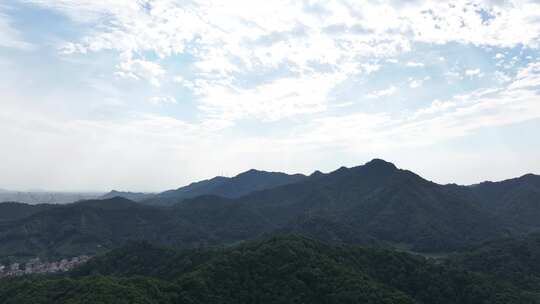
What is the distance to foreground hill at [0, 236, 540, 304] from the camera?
97.1m

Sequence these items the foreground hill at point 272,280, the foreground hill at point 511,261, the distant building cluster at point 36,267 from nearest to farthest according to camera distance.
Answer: the foreground hill at point 272,280, the foreground hill at point 511,261, the distant building cluster at point 36,267

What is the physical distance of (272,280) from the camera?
111 meters

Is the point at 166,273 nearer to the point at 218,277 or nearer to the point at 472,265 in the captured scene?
the point at 218,277

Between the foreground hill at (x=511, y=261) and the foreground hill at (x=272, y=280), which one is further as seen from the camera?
the foreground hill at (x=511, y=261)

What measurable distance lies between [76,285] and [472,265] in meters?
130

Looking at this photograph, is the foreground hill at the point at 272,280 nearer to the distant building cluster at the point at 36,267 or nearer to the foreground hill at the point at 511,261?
the foreground hill at the point at 511,261

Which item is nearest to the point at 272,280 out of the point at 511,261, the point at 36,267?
the point at 511,261

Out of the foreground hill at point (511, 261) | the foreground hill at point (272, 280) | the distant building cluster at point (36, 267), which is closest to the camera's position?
the foreground hill at point (272, 280)

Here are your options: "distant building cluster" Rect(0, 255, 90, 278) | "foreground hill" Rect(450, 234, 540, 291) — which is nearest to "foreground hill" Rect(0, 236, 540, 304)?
"foreground hill" Rect(450, 234, 540, 291)

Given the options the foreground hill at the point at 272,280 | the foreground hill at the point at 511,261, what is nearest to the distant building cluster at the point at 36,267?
the foreground hill at the point at 272,280

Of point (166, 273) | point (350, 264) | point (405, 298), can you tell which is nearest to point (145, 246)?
point (166, 273)

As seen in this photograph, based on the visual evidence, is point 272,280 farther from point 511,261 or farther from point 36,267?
point 36,267

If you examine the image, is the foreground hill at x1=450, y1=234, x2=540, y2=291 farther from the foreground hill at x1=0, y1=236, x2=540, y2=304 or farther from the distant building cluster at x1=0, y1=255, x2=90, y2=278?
the distant building cluster at x1=0, y1=255, x2=90, y2=278

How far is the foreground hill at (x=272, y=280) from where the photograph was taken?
97.1 meters
